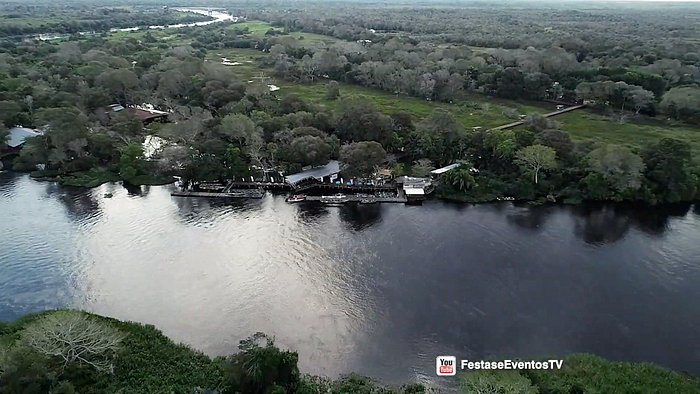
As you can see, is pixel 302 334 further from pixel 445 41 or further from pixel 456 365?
pixel 445 41

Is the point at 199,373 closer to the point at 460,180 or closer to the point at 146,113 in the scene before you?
the point at 460,180

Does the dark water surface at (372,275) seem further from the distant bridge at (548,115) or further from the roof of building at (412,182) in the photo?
the distant bridge at (548,115)

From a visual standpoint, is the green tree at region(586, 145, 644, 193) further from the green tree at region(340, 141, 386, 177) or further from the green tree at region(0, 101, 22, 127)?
the green tree at region(0, 101, 22, 127)

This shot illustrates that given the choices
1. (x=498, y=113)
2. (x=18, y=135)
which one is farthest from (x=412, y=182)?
(x=18, y=135)

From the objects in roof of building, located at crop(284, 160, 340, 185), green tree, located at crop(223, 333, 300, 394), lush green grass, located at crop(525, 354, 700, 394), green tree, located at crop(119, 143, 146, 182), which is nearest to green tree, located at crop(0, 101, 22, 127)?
green tree, located at crop(119, 143, 146, 182)

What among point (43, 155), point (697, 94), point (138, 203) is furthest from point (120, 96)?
point (697, 94)

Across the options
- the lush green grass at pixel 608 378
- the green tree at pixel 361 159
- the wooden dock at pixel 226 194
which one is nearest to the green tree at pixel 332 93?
the green tree at pixel 361 159
